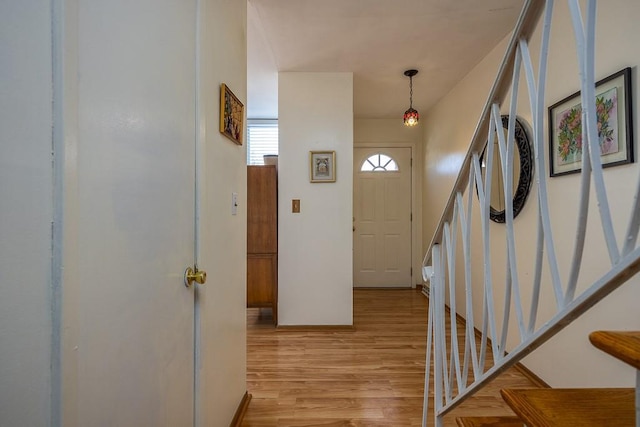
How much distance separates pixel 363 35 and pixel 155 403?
8.79 feet

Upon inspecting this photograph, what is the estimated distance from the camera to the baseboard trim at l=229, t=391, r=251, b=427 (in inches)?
61.4

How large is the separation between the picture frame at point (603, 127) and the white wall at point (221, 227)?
1914mm

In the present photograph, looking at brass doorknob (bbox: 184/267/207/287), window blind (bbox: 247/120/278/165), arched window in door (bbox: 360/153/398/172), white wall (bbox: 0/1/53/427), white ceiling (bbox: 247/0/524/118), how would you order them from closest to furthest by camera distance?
1. white wall (bbox: 0/1/53/427)
2. brass doorknob (bbox: 184/267/207/287)
3. white ceiling (bbox: 247/0/524/118)
4. window blind (bbox: 247/120/278/165)
5. arched window in door (bbox: 360/153/398/172)

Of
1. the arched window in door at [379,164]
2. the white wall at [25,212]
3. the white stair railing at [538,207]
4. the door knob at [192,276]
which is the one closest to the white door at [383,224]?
the arched window in door at [379,164]

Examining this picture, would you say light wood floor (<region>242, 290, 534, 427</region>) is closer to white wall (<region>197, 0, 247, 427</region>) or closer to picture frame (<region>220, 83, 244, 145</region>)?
white wall (<region>197, 0, 247, 427</region>)

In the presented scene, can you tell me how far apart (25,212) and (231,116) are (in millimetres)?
1123

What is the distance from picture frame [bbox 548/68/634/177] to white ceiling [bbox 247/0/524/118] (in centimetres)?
91

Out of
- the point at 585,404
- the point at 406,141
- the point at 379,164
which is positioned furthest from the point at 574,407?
the point at 406,141

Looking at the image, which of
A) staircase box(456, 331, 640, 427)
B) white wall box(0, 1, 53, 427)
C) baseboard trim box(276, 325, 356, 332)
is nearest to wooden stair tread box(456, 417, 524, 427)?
staircase box(456, 331, 640, 427)

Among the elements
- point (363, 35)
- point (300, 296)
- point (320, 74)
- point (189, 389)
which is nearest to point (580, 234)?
point (189, 389)

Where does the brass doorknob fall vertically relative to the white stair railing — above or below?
below

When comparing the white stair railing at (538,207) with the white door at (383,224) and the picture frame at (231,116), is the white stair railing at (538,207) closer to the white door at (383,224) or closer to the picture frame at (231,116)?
the picture frame at (231,116)

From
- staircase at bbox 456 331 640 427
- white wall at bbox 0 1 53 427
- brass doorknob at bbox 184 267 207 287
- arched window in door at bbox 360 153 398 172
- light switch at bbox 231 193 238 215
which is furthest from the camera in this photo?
arched window in door at bbox 360 153 398 172

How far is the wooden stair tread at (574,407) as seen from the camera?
0.68m
